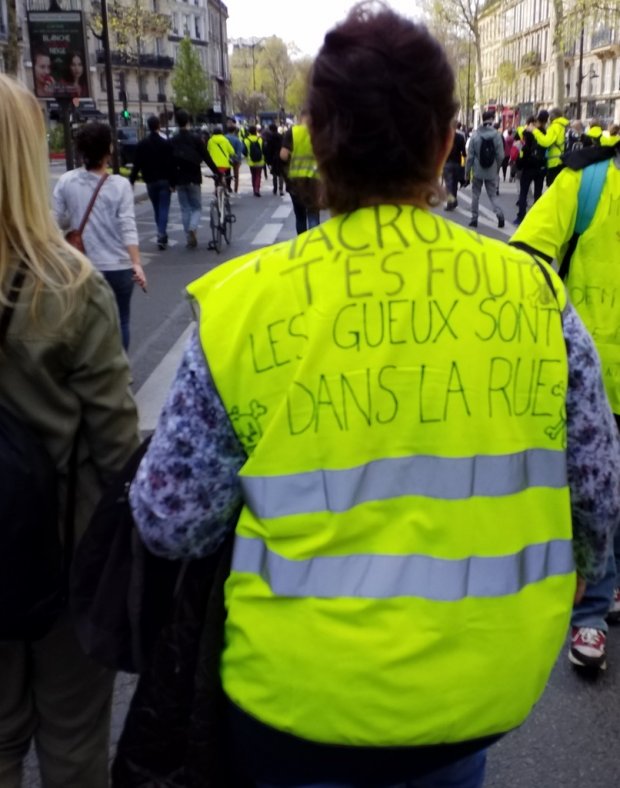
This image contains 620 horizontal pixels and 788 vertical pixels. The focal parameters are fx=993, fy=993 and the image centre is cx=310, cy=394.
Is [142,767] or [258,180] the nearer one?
[142,767]

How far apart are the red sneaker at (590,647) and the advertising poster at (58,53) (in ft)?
54.6

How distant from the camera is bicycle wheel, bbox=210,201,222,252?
1408 cm

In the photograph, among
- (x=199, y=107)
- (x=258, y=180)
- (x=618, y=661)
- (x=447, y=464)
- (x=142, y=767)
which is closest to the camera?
(x=447, y=464)

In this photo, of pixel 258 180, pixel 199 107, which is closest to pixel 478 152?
pixel 258 180

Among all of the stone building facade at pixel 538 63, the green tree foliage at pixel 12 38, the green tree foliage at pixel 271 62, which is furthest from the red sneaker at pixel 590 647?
the green tree foliage at pixel 271 62

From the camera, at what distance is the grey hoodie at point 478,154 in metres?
16.4

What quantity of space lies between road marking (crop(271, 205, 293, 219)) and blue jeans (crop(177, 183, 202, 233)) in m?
5.59

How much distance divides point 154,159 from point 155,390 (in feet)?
25.1

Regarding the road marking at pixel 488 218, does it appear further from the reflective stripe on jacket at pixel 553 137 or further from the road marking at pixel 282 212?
the road marking at pixel 282 212

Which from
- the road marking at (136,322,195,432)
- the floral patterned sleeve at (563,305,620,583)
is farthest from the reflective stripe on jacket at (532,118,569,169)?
the floral patterned sleeve at (563,305,620,583)

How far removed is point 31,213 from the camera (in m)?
1.88

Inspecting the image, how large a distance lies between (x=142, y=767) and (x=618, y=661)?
229 cm

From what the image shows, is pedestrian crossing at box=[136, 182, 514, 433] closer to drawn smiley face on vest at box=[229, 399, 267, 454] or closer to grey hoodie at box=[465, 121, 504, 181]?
grey hoodie at box=[465, 121, 504, 181]

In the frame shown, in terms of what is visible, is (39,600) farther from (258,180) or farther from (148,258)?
(258,180)
